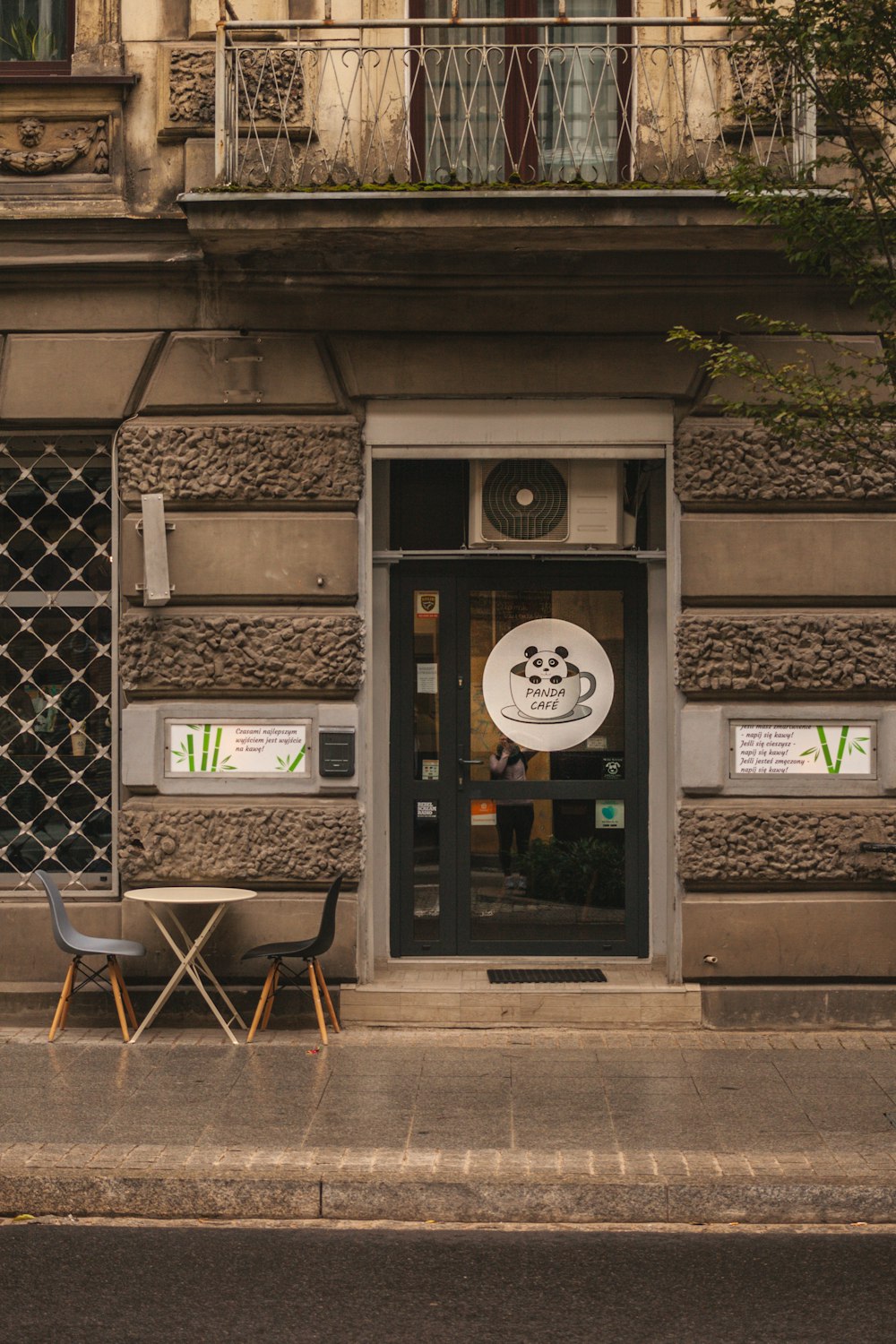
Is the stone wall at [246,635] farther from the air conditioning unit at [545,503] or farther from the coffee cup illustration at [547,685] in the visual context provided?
the coffee cup illustration at [547,685]

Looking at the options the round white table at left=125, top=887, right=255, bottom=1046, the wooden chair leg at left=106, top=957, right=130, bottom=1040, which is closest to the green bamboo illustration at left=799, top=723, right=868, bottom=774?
the round white table at left=125, top=887, right=255, bottom=1046

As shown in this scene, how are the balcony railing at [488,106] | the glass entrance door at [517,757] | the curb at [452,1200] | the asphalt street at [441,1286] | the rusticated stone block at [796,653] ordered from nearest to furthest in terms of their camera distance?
the asphalt street at [441,1286]
the curb at [452,1200]
the balcony railing at [488,106]
the rusticated stone block at [796,653]
the glass entrance door at [517,757]

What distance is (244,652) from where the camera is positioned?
905cm

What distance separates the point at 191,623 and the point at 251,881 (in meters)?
1.63

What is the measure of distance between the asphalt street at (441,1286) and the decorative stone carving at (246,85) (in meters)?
6.44

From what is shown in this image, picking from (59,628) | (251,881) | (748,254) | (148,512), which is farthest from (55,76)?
(251,881)

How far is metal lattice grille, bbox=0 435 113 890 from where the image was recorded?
30.8ft

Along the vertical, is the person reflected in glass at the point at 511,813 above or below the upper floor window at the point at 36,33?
below

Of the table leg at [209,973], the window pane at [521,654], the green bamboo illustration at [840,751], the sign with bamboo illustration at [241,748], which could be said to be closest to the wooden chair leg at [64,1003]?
the table leg at [209,973]

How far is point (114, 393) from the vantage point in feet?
29.9

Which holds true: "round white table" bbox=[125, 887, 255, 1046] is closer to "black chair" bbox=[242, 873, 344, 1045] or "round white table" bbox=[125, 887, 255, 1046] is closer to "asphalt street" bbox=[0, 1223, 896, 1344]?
"black chair" bbox=[242, 873, 344, 1045]

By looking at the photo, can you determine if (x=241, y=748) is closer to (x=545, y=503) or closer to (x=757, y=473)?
(x=545, y=503)

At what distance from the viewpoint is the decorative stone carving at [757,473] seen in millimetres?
8977

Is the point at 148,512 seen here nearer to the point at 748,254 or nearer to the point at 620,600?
the point at 620,600
